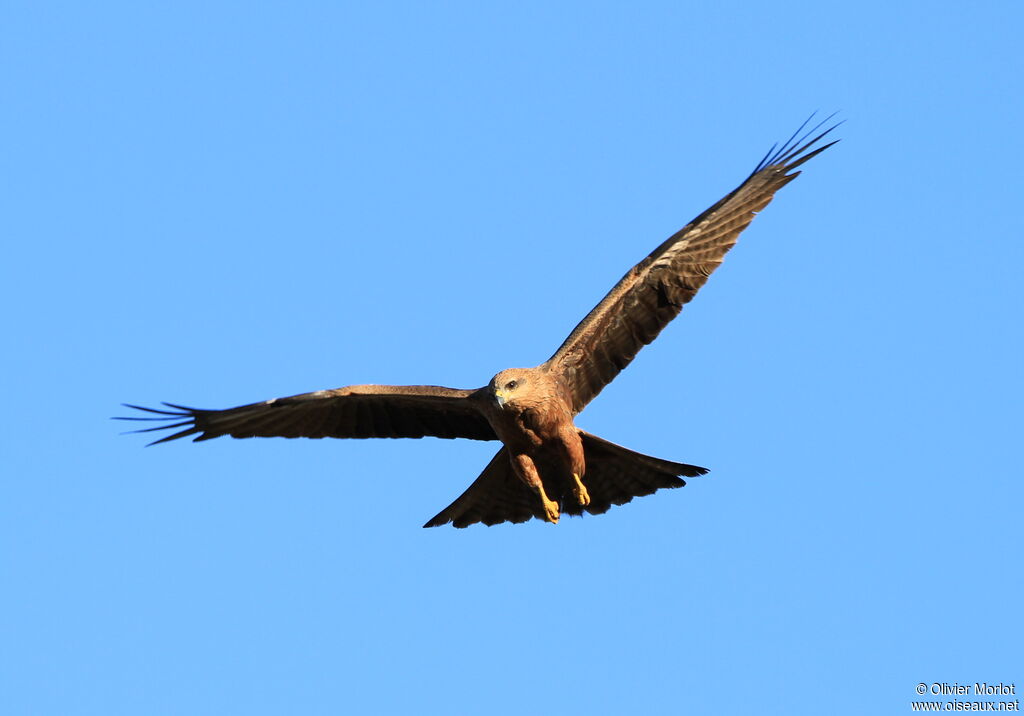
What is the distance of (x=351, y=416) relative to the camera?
10195 millimetres

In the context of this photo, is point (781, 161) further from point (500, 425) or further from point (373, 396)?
point (373, 396)

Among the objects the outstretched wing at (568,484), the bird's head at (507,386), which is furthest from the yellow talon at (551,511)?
the bird's head at (507,386)

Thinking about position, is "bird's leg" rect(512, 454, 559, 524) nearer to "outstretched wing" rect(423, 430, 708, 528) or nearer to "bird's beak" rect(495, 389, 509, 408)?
"outstretched wing" rect(423, 430, 708, 528)

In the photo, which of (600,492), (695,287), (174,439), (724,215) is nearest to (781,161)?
(724,215)

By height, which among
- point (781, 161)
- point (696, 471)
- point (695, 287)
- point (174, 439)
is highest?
point (781, 161)

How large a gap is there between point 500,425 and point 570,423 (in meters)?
0.56

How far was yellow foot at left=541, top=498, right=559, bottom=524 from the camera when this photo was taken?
9484 millimetres

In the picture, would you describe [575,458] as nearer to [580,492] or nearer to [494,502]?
[580,492]

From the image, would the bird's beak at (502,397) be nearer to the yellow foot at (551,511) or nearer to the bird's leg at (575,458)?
the bird's leg at (575,458)

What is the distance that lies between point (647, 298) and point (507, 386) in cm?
145

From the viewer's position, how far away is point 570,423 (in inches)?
371

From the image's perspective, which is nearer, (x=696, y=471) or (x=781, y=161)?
(x=696, y=471)

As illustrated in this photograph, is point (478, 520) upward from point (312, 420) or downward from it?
downward

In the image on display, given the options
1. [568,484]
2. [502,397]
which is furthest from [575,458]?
[502,397]
